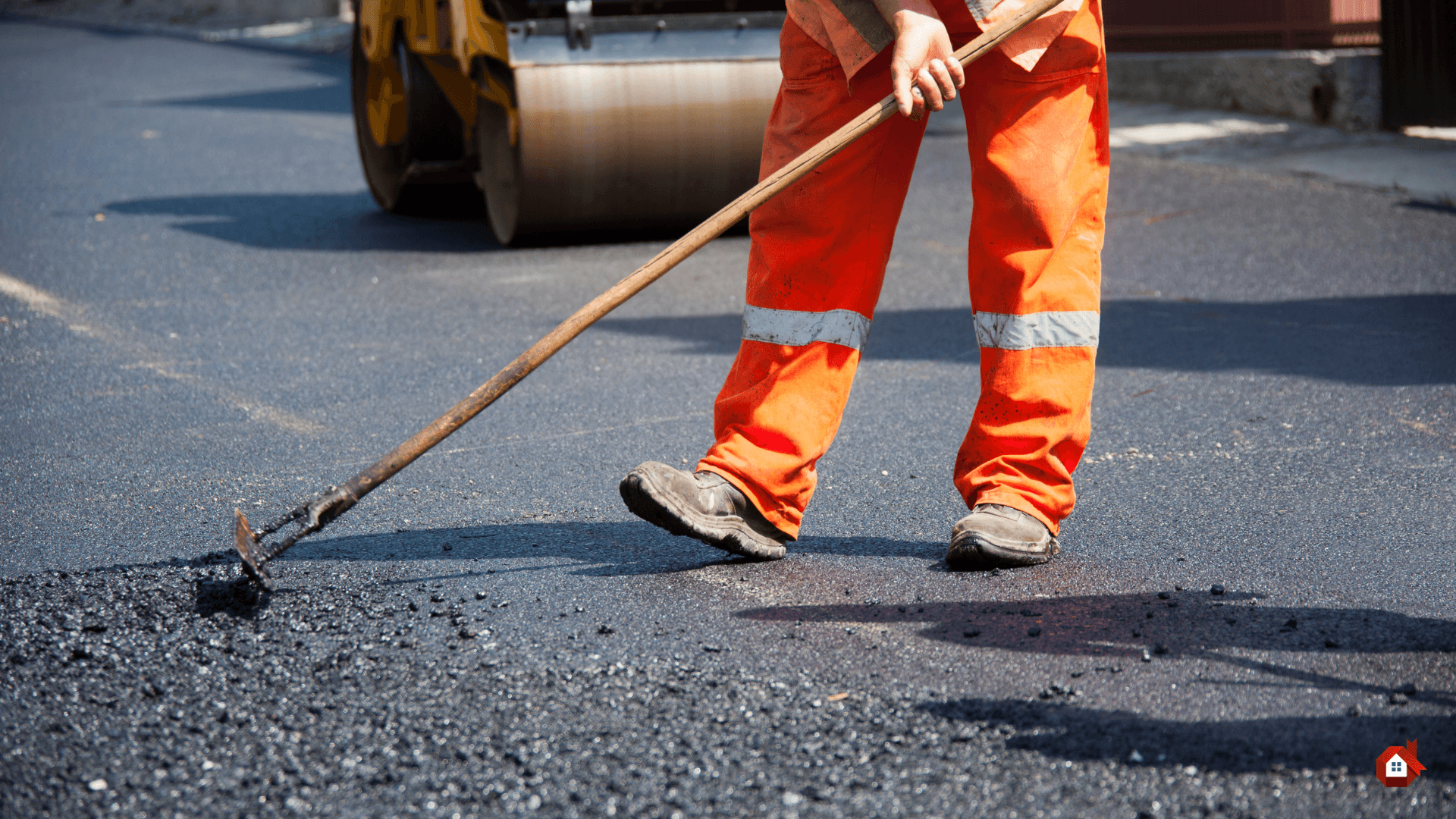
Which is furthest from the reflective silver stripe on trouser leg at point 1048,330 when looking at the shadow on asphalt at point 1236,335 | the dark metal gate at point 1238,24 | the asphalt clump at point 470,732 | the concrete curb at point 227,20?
the concrete curb at point 227,20

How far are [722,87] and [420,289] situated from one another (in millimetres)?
1544

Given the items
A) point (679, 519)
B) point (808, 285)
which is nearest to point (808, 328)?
point (808, 285)

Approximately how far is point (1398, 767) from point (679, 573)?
4.18 ft

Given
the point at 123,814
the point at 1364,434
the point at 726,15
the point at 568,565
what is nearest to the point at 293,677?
the point at 123,814

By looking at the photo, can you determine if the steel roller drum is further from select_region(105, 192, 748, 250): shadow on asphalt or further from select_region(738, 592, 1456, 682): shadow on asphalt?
select_region(738, 592, 1456, 682): shadow on asphalt

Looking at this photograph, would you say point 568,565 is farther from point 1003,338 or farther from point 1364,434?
point 1364,434

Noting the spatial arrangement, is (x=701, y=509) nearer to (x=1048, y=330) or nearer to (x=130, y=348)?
(x=1048, y=330)

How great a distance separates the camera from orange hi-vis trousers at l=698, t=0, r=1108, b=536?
2.63 m

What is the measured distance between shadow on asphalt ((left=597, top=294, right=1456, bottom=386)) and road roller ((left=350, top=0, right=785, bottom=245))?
1187mm

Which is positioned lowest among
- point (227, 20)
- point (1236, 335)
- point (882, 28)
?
point (1236, 335)

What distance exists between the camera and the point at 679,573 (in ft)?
8.70

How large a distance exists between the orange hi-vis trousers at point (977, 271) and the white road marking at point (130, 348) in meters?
1.52

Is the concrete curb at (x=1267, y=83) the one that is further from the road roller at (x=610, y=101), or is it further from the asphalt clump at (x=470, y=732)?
the asphalt clump at (x=470, y=732)

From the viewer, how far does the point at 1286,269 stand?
550 centimetres
